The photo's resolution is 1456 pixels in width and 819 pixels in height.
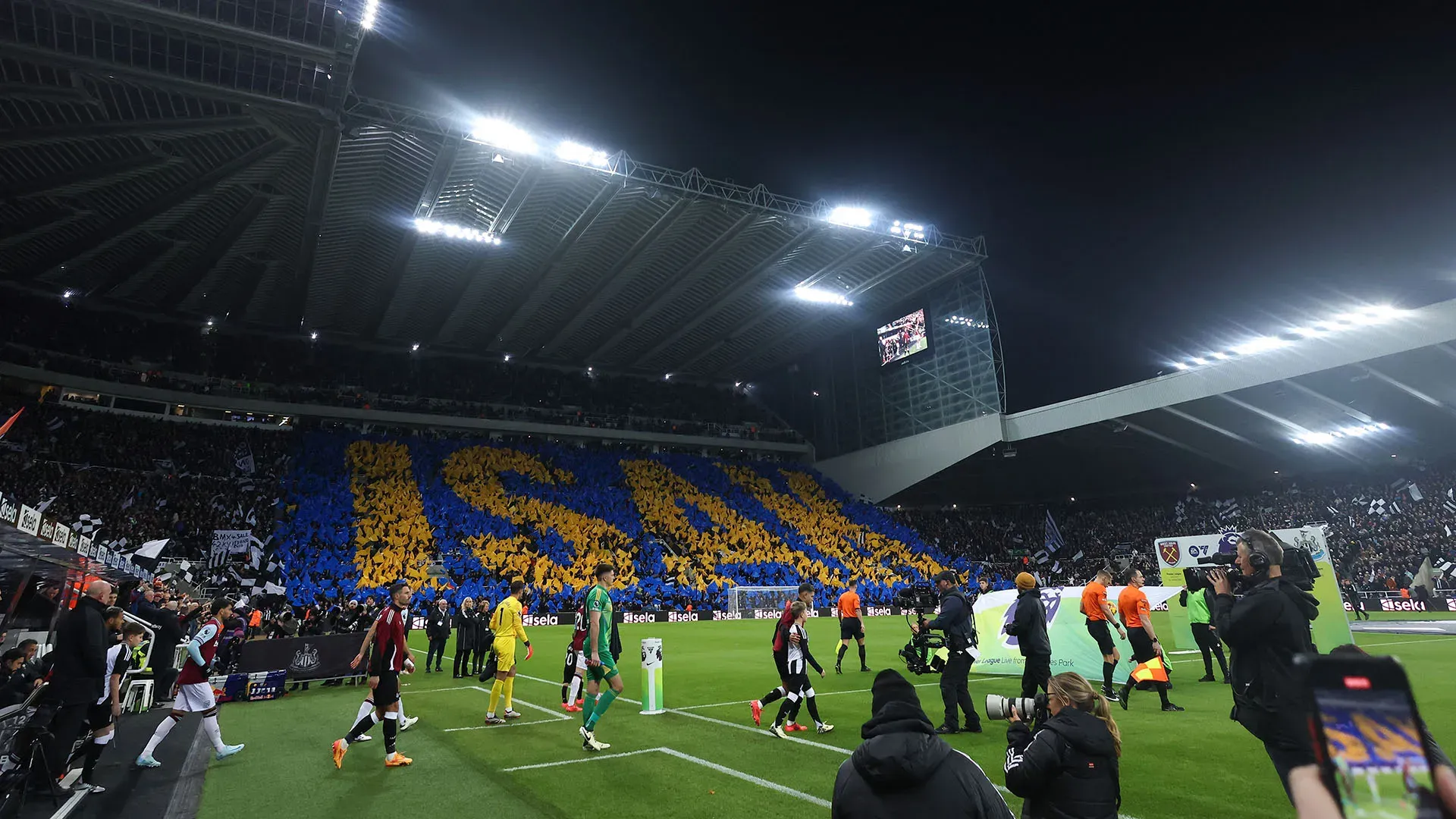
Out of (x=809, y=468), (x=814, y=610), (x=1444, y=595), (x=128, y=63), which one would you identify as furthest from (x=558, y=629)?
(x=1444, y=595)

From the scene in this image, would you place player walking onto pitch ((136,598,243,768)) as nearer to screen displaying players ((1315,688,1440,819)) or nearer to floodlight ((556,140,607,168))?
screen displaying players ((1315,688,1440,819))

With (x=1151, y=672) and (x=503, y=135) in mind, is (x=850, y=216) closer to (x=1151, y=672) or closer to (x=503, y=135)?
(x=503, y=135)

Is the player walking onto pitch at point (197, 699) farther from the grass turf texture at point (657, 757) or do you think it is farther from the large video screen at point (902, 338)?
the large video screen at point (902, 338)

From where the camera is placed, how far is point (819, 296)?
38.4m

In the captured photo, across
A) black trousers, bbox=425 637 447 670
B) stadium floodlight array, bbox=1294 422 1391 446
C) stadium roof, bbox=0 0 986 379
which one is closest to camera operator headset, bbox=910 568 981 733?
black trousers, bbox=425 637 447 670

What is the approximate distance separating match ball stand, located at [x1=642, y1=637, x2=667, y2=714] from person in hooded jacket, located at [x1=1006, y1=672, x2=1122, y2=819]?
780 cm

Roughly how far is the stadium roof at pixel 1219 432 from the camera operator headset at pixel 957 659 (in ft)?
77.3

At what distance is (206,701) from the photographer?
8859 mm

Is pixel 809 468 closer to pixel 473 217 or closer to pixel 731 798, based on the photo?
pixel 473 217

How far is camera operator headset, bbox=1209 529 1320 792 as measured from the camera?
13.8ft

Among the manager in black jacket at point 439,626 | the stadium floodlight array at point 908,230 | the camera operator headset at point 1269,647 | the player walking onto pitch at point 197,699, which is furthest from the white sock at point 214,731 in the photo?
the stadium floodlight array at point 908,230

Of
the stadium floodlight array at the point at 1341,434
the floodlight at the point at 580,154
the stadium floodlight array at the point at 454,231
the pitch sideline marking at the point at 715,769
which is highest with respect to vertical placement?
the floodlight at the point at 580,154

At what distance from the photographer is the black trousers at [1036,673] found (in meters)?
8.05

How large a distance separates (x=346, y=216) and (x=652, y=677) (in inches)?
969
